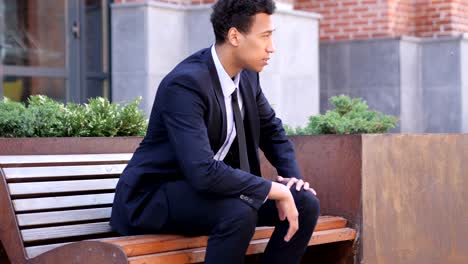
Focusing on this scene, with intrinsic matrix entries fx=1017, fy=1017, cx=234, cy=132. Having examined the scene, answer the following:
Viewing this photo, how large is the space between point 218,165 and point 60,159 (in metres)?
0.96

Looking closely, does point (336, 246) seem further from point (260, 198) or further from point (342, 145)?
point (260, 198)

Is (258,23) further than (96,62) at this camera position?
No

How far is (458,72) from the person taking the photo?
11453 millimetres

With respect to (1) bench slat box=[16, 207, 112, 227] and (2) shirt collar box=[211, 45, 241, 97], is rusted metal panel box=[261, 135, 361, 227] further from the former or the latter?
(1) bench slat box=[16, 207, 112, 227]

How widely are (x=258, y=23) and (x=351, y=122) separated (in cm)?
261

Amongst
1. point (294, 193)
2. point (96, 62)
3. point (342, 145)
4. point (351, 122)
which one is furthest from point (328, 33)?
point (294, 193)

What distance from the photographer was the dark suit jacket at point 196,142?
3.91 meters

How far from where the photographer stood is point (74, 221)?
443 cm

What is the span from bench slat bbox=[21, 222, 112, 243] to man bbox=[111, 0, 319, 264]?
0.64 ft

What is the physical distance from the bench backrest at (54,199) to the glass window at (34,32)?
531 cm

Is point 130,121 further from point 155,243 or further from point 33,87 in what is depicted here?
point 33,87

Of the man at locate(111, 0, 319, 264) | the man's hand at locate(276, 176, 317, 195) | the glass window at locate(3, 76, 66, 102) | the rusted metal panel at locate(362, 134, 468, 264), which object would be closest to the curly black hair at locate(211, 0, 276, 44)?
the man at locate(111, 0, 319, 264)

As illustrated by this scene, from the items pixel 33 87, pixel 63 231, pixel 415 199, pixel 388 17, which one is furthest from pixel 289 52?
pixel 63 231

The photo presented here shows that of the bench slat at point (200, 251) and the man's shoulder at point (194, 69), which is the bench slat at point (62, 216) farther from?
the man's shoulder at point (194, 69)
